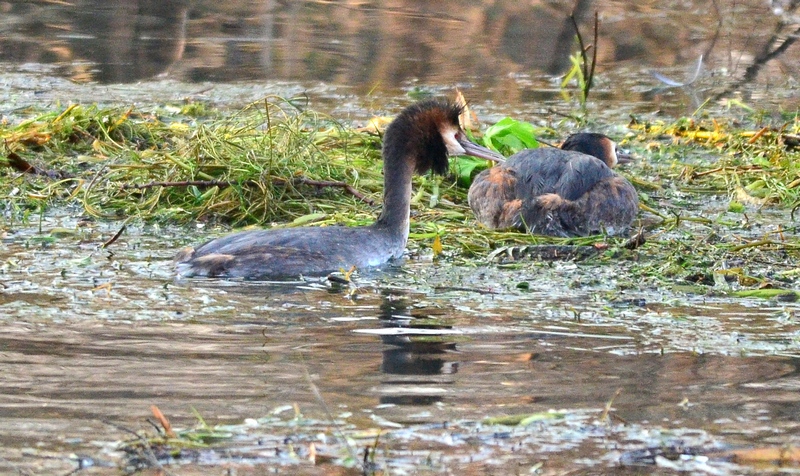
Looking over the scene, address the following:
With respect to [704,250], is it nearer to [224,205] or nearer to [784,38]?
[224,205]

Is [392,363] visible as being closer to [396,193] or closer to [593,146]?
[396,193]

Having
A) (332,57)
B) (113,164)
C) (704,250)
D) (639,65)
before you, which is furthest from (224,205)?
(639,65)

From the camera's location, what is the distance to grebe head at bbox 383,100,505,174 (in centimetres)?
837

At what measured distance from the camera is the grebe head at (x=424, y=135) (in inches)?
329

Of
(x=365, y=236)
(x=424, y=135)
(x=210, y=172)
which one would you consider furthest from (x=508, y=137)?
(x=365, y=236)

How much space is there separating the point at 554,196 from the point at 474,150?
61cm

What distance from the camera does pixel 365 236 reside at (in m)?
7.80

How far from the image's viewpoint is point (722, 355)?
572 centimetres

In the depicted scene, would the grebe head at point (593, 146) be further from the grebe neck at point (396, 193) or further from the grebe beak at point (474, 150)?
the grebe neck at point (396, 193)

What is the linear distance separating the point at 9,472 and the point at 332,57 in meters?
11.7

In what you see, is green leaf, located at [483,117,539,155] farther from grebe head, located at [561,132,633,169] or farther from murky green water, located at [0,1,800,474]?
murky green water, located at [0,1,800,474]

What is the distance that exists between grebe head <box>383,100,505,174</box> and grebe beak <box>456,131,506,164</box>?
0.05m

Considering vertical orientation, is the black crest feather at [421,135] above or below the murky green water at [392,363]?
above

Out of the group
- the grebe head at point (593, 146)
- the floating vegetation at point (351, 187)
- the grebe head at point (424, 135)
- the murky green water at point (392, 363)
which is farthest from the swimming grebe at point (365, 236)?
the grebe head at point (593, 146)
